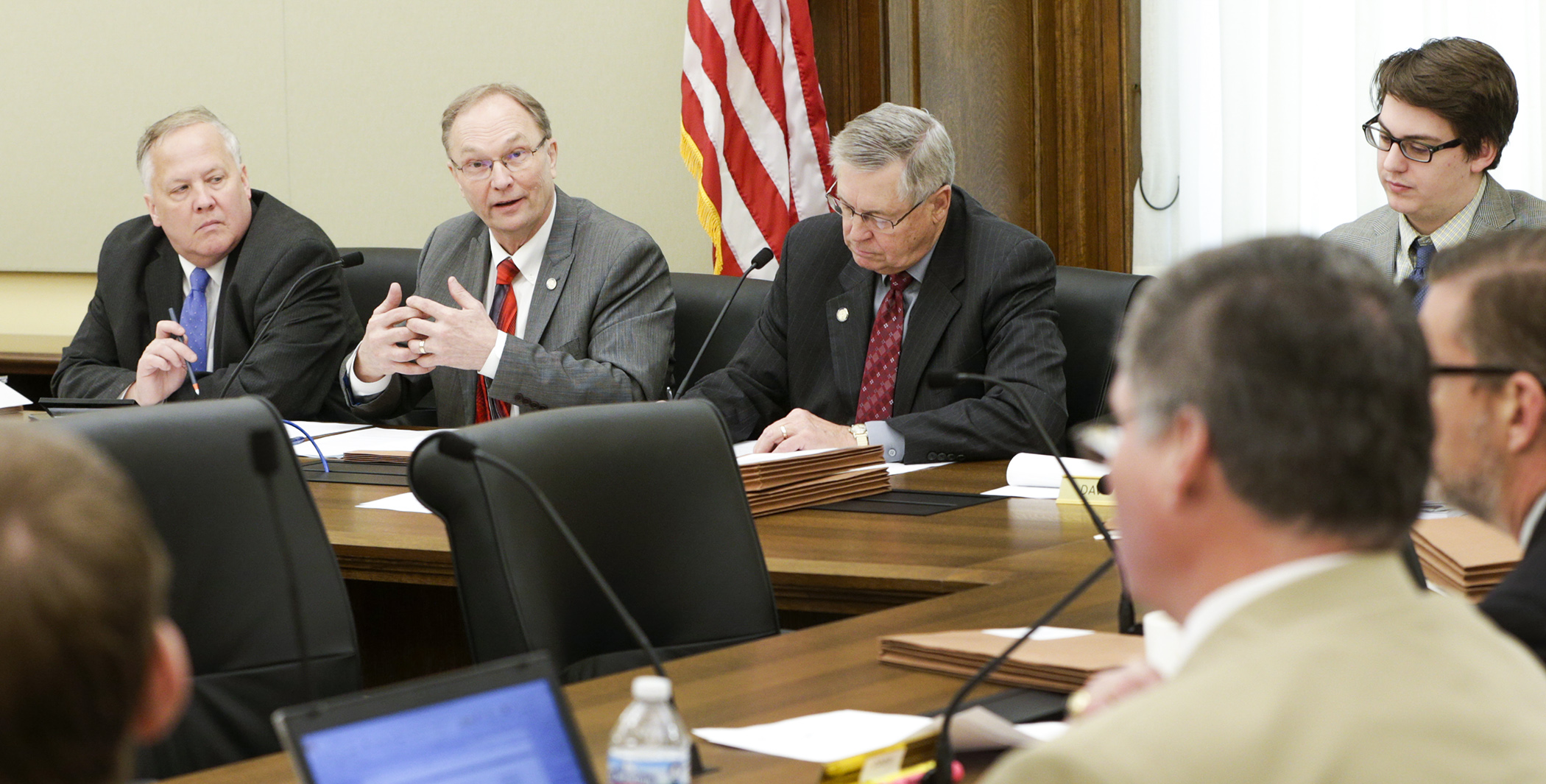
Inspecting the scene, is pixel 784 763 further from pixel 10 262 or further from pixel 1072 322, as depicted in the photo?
pixel 10 262

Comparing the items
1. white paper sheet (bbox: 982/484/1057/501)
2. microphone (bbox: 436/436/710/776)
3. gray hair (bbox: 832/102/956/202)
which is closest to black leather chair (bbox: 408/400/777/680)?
microphone (bbox: 436/436/710/776)

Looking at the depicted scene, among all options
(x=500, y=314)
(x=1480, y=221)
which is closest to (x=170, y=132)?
(x=500, y=314)

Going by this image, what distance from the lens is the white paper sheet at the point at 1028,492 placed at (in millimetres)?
2529

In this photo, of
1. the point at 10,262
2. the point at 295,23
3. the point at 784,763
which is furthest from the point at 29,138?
the point at 784,763

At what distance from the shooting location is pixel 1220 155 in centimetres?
437

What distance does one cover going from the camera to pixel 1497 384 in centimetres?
131

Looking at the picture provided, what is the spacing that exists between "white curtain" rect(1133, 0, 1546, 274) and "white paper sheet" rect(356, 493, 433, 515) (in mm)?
2168

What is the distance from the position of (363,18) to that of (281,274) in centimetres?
198

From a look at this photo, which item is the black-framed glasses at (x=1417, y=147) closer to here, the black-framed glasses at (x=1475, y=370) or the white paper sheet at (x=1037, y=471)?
the white paper sheet at (x=1037, y=471)

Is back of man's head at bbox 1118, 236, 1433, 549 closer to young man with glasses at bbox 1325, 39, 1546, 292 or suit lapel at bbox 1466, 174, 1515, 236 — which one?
young man with glasses at bbox 1325, 39, 1546, 292

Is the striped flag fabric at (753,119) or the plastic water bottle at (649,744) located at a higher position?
the striped flag fabric at (753,119)

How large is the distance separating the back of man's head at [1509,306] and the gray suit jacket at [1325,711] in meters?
0.55

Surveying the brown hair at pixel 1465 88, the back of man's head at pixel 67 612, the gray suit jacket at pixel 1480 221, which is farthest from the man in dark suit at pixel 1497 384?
the brown hair at pixel 1465 88

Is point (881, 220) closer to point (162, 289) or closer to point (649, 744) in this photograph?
point (162, 289)
